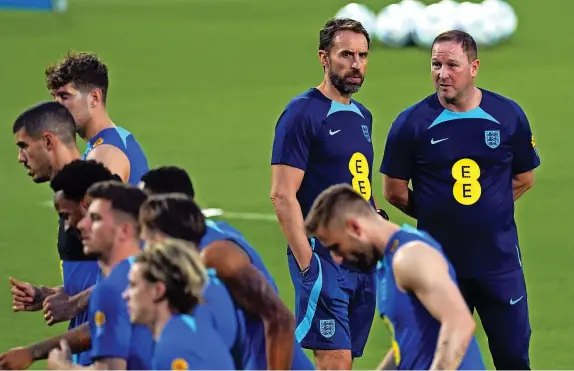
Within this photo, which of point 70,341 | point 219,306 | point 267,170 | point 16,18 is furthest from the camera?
point 16,18

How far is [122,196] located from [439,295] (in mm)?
1638

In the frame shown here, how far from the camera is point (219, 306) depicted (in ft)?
22.8

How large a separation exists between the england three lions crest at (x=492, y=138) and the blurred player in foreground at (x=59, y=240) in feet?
8.71

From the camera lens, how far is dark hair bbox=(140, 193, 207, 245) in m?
7.06

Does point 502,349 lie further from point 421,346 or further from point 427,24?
point 427,24

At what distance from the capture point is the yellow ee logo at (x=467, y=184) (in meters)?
9.82

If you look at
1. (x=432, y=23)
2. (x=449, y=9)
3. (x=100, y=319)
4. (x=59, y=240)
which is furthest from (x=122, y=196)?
(x=432, y=23)

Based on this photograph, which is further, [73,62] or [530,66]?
[530,66]

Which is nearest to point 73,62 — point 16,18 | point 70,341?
point 70,341

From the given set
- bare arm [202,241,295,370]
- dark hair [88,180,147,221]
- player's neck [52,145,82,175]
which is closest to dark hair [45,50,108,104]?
player's neck [52,145,82,175]

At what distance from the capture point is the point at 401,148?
1002 centimetres

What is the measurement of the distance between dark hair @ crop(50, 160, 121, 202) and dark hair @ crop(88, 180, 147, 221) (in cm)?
66

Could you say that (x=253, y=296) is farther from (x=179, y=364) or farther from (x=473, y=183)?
(x=473, y=183)

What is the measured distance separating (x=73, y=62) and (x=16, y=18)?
95.7 ft
